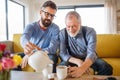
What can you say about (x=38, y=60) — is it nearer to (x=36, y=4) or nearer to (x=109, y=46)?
(x=109, y=46)

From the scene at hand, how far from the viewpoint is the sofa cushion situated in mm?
2982

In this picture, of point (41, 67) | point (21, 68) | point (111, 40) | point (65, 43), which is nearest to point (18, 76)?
point (41, 67)

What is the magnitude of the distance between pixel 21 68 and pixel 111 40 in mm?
1646

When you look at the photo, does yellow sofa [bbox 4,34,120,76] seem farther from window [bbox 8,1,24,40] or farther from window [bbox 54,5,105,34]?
window [bbox 8,1,24,40]

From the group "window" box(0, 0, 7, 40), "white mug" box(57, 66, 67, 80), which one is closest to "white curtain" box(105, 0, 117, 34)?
"window" box(0, 0, 7, 40)

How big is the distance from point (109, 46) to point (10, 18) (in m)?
2.48

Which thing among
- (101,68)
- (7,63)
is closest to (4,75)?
(7,63)

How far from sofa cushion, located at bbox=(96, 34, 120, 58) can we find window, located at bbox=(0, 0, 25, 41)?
6.76ft

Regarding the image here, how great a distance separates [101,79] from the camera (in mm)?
1354

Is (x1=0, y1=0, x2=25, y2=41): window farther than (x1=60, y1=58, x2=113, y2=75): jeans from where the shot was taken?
Yes

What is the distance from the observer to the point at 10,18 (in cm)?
432

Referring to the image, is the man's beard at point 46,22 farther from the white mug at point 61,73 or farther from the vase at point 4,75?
the vase at point 4,75

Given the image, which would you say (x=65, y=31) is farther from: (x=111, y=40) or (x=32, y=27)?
(x=111, y=40)

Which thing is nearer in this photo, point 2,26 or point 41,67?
point 41,67
